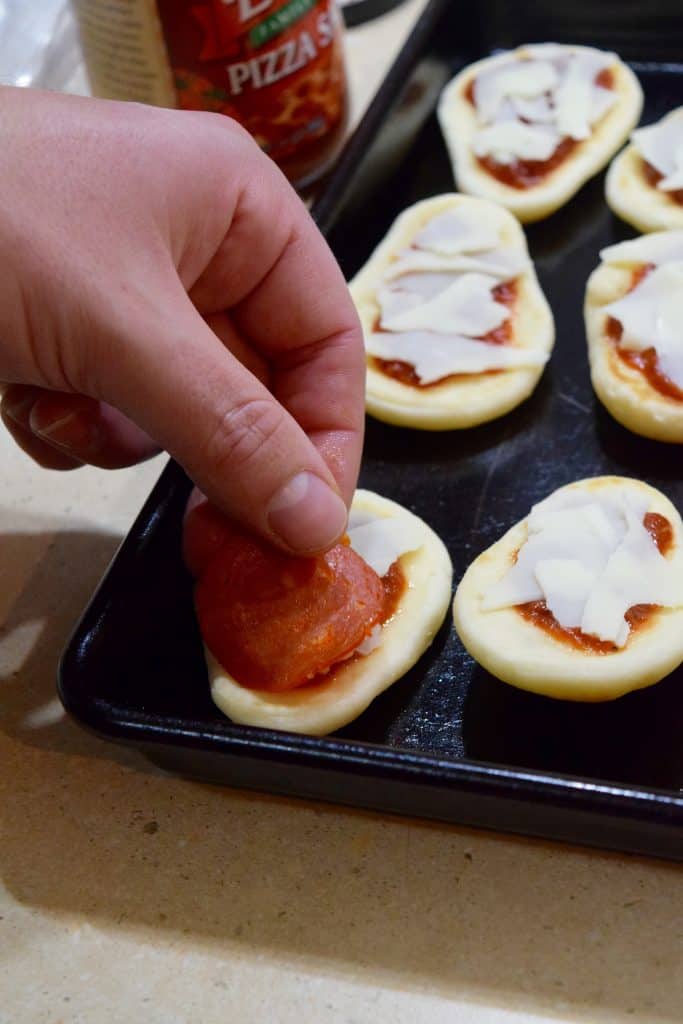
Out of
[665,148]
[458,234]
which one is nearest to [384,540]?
[458,234]

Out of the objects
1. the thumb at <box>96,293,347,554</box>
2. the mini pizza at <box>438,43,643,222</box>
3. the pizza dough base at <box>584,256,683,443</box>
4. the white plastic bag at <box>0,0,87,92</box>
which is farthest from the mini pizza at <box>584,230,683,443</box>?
the white plastic bag at <box>0,0,87,92</box>

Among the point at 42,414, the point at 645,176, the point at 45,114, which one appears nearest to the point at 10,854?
the point at 42,414

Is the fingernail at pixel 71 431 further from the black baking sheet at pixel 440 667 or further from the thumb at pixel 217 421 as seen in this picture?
the thumb at pixel 217 421

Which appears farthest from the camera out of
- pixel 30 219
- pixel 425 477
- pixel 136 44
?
pixel 136 44

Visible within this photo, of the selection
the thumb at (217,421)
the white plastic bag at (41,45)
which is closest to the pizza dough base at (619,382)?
the thumb at (217,421)

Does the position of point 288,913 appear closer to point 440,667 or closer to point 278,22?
point 440,667

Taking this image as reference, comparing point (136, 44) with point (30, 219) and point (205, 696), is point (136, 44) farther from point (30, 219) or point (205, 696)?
point (205, 696)
